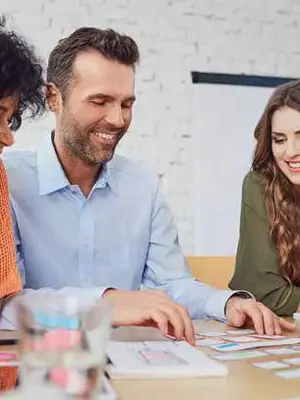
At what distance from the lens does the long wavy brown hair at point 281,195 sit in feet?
5.79

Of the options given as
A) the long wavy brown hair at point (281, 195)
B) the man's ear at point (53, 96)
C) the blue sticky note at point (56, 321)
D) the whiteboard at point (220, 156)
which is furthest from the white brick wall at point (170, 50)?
the blue sticky note at point (56, 321)

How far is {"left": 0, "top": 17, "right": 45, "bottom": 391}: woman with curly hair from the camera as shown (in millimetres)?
1287

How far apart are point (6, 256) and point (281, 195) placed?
907 mm

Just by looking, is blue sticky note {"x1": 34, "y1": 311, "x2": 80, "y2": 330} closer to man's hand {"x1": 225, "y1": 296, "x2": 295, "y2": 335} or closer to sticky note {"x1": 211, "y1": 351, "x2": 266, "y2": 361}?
sticky note {"x1": 211, "y1": 351, "x2": 266, "y2": 361}

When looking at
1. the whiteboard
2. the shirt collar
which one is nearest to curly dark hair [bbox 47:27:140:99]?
the shirt collar

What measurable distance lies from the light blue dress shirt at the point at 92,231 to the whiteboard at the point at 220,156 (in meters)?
1.59

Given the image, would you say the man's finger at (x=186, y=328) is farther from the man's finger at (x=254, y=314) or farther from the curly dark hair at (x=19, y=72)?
the curly dark hair at (x=19, y=72)

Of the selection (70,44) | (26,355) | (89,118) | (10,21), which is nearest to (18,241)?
(89,118)

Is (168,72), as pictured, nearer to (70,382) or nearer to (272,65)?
(272,65)

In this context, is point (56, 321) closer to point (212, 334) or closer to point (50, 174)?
point (212, 334)

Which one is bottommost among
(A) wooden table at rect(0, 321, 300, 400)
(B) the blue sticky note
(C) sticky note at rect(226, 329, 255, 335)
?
(C) sticky note at rect(226, 329, 255, 335)

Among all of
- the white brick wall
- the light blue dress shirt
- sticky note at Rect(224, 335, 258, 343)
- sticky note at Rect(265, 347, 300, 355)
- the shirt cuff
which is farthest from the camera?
the white brick wall

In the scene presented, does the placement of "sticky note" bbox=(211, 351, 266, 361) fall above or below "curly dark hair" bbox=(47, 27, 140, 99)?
below

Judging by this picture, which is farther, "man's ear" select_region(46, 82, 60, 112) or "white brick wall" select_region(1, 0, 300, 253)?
"white brick wall" select_region(1, 0, 300, 253)
